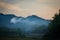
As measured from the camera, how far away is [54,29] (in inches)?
87.8

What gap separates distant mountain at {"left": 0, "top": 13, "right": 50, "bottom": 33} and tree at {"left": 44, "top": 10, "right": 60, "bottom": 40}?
72mm

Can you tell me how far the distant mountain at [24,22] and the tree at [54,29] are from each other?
72 mm

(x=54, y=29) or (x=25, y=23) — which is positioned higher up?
(x=25, y=23)

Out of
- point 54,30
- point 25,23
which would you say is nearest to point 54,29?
point 54,30

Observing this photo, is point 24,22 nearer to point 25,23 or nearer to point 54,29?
point 25,23

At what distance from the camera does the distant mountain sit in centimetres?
223

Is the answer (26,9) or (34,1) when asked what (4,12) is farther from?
(34,1)

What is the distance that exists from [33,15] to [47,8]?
22cm

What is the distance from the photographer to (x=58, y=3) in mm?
2264

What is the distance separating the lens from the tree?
2.21 metres

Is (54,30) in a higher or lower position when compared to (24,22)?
lower

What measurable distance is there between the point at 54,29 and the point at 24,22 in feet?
1.40

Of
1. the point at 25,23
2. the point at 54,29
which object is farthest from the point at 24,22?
the point at 54,29

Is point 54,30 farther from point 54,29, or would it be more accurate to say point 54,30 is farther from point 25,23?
point 25,23
